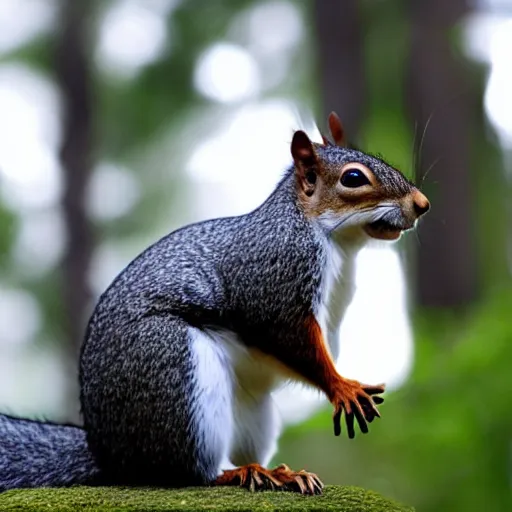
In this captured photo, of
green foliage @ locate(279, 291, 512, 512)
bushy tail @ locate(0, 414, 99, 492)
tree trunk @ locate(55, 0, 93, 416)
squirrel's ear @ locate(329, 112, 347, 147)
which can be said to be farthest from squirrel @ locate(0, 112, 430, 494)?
tree trunk @ locate(55, 0, 93, 416)

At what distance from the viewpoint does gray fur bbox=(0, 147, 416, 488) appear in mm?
2078

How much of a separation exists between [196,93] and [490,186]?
8.10 feet

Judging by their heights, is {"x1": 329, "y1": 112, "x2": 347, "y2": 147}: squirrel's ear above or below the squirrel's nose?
above

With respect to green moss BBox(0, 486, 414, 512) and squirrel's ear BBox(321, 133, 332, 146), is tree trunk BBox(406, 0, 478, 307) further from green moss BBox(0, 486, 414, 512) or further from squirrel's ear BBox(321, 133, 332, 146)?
green moss BBox(0, 486, 414, 512)

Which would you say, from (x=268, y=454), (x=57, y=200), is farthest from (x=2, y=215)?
(x=268, y=454)

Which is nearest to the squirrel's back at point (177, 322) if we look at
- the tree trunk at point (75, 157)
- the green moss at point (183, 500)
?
the green moss at point (183, 500)

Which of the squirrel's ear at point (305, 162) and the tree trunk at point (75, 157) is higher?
the tree trunk at point (75, 157)

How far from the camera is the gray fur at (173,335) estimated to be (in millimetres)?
2078

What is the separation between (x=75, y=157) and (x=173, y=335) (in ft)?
17.4

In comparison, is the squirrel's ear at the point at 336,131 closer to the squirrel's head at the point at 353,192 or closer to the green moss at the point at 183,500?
the squirrel's head at the point at 353,192

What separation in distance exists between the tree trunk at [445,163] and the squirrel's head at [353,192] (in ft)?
12.4

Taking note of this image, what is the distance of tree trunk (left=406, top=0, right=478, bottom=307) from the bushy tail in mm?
4051

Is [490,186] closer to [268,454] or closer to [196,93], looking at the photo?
[196,93]

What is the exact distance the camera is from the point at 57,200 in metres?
7.30
